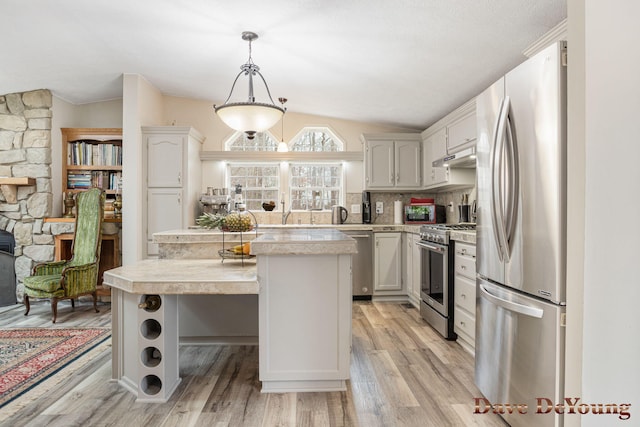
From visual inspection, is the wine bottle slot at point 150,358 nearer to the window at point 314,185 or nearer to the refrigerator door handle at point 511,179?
the refrigerator door handle at point 511,179

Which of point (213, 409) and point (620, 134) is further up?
point (620, 134)

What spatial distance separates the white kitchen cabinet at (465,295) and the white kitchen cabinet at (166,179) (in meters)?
3.31

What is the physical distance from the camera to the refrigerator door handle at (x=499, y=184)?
1924 millimetres

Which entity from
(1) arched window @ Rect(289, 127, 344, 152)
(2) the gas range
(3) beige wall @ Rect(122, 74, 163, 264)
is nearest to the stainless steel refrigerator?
(2) the gas range

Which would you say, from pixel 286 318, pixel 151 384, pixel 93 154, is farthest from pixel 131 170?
pixel 286 318

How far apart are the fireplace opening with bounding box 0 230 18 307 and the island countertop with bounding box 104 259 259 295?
3315 millimetres

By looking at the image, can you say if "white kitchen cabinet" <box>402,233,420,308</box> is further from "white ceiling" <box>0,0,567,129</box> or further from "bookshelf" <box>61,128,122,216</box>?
"bookshelf" <box>61,128,122,216</box>

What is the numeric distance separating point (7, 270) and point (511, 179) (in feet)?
18.5

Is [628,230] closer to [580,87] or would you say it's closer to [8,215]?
[580,87]

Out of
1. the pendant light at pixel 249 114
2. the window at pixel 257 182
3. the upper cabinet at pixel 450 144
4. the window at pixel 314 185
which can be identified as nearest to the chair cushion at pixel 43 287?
the window at pixel 257 182

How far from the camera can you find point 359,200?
18.2 ft

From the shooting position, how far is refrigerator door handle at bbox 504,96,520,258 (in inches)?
72.6

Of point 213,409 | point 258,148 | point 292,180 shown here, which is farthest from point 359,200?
point 213,409

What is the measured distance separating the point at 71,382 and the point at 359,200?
4.00 metres
